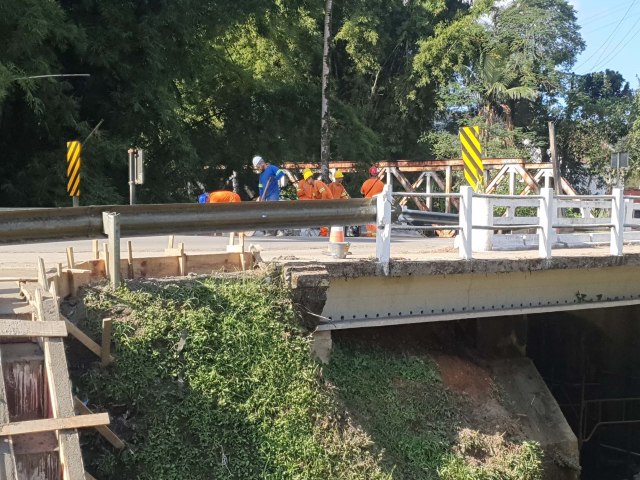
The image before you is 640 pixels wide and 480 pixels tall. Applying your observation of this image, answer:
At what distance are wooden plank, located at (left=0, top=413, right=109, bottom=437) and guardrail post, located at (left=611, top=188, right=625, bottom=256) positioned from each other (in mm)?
8130

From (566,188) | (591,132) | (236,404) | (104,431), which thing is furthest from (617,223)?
(591,132)

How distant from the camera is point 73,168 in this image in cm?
1798

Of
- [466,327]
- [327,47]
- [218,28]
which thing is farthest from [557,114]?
[466,327]

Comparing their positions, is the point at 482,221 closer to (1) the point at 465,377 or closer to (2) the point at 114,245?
(1) the point at 465,377

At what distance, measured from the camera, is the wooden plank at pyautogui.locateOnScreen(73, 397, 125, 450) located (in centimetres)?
561

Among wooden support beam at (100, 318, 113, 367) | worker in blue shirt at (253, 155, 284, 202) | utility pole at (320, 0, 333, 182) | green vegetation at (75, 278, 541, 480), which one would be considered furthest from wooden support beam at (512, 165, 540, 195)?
wooden support beam at (100, 318, 113, 367)

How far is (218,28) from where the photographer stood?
2277cm

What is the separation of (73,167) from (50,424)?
13.9 meters

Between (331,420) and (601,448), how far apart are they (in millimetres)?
9496

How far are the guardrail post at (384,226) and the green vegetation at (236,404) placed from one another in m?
1.39

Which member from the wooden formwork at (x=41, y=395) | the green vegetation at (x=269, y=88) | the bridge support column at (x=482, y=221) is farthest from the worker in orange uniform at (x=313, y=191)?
the wooden formwork at (x=41, y=395)

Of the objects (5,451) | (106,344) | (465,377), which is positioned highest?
(106,344)

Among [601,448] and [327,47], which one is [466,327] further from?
[327,47]

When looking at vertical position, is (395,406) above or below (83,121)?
below
